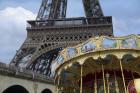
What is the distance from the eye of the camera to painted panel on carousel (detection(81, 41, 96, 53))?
12300 millimetres

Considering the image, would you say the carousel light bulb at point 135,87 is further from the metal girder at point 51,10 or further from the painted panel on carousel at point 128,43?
the metal girder at point 51,10

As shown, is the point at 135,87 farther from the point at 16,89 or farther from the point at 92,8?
the point at 92,8

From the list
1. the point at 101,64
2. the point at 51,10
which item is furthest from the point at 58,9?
the point at 101,64

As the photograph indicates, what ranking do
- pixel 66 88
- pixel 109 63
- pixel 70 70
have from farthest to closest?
pixel 66 88 → pixel 70 70 → pixel 109 63

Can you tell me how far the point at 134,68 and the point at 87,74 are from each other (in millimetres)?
2092

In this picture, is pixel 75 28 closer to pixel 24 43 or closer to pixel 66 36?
pixel 66 36

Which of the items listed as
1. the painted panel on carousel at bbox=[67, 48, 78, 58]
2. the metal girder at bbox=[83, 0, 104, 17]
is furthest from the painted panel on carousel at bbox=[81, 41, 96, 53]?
the metal girder at bbox=[83, 0, 104, 17]

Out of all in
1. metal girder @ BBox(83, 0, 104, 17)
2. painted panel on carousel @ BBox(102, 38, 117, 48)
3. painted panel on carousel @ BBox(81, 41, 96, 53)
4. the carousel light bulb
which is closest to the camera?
the carousel light bulb

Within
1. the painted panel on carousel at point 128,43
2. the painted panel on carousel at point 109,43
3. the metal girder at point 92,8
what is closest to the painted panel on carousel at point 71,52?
the painted panel on carousel at point 109,43

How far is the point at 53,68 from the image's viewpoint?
1460cm

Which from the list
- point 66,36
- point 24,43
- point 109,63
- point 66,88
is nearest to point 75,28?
point 66,36

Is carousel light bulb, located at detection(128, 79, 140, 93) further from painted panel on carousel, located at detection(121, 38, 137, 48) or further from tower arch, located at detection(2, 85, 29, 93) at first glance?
tower arch, located at detection(2, 85, 29, 93)

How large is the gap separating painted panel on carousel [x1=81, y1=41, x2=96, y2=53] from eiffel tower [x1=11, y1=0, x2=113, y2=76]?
78.7 feet

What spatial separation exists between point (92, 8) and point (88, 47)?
3310 centimetres
